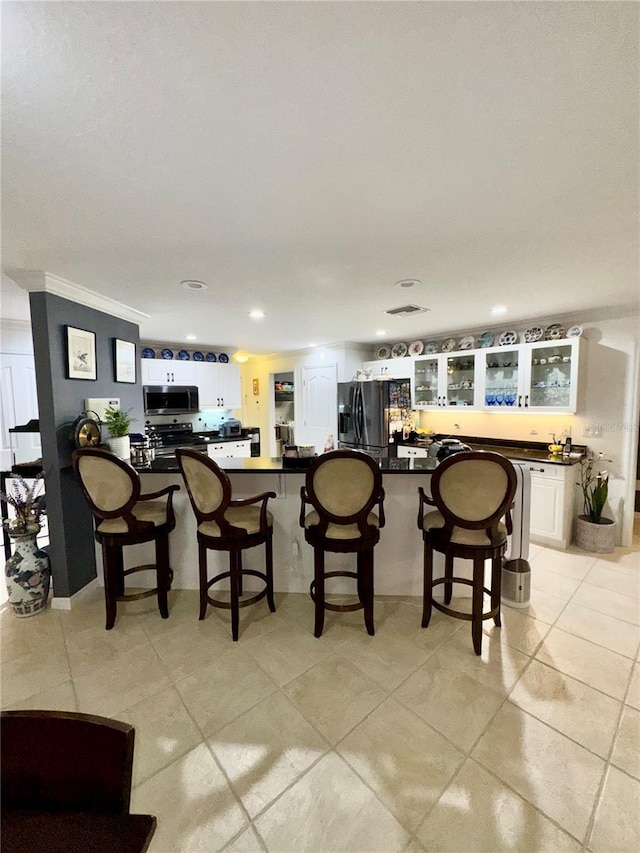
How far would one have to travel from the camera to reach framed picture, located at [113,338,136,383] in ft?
10.8

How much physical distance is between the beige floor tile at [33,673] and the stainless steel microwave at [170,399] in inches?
133

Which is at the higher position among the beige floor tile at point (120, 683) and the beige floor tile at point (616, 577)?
the beige floor tile at point (120, 683)

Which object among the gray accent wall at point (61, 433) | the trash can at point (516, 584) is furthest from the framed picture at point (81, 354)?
the trash can at point (516, 584)

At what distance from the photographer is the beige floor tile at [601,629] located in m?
2.20

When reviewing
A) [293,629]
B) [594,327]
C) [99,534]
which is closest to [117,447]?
[99,534]

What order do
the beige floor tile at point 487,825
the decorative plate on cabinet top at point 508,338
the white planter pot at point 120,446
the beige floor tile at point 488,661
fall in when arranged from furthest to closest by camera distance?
the decorative plate on cabinet top at point 508,338 → the white planter pot at point 120,446 → the beige floor tile at point 488,661 → the beige floor tile at point 487,825

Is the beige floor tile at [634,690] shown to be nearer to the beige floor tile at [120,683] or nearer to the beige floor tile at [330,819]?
the beige floor tile at [330,819]

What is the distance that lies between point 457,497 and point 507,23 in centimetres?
184

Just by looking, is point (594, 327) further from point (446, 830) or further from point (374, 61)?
point (446, 830)

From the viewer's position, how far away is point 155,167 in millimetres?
1335

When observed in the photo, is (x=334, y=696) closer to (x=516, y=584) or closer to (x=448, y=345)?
(x=516, y=584)

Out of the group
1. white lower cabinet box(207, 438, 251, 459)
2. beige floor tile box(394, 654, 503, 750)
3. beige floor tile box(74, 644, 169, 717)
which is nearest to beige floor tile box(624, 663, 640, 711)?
beige floor tile box(394, 654, 503, 750)

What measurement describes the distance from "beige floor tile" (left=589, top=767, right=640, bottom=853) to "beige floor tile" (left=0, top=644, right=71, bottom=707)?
2496 millimetres

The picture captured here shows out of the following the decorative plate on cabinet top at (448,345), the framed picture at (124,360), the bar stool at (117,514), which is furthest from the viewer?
the decorative plate on cabinet top at (448,345)
